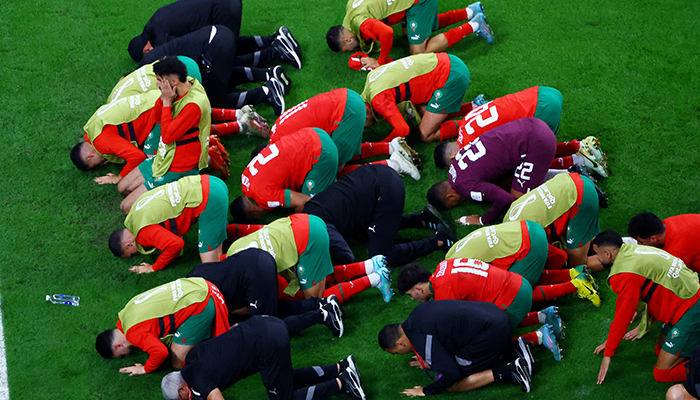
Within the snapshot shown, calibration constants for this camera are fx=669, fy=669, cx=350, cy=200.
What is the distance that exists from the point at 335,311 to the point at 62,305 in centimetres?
249

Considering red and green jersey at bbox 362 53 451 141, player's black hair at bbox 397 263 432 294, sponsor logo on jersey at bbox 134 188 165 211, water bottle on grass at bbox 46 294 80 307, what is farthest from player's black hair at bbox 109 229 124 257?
red and green jersey at bbox 362 53 451 141

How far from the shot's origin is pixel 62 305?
5988 mm

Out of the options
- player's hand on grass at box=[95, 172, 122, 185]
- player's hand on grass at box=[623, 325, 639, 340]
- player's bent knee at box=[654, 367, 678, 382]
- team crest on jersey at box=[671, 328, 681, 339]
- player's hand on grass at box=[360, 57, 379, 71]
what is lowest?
player's bent knee at box=[654, 367, 678, 382]

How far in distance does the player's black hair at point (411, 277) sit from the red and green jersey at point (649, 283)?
1358mm

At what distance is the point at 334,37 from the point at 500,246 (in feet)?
12.2

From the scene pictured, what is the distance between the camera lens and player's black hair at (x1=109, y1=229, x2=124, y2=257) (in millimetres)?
6195

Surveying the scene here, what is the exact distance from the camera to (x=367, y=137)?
741cm

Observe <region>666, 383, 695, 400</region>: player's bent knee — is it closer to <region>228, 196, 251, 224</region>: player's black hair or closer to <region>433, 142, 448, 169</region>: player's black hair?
<region>433, 142, 448, 169</region>: player's black hair

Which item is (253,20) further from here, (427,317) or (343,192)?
(427,317)

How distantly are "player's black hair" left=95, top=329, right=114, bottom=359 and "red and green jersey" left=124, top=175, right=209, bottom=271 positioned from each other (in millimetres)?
911

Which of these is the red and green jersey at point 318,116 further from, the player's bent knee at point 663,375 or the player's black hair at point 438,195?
the player's bent knee at point 663,375

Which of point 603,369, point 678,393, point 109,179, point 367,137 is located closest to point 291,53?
point 367,137

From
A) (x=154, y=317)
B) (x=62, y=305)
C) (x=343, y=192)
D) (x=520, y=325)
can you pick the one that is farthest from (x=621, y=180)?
(x=62, y=305)

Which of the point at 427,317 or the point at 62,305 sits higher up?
the point at 427,317
